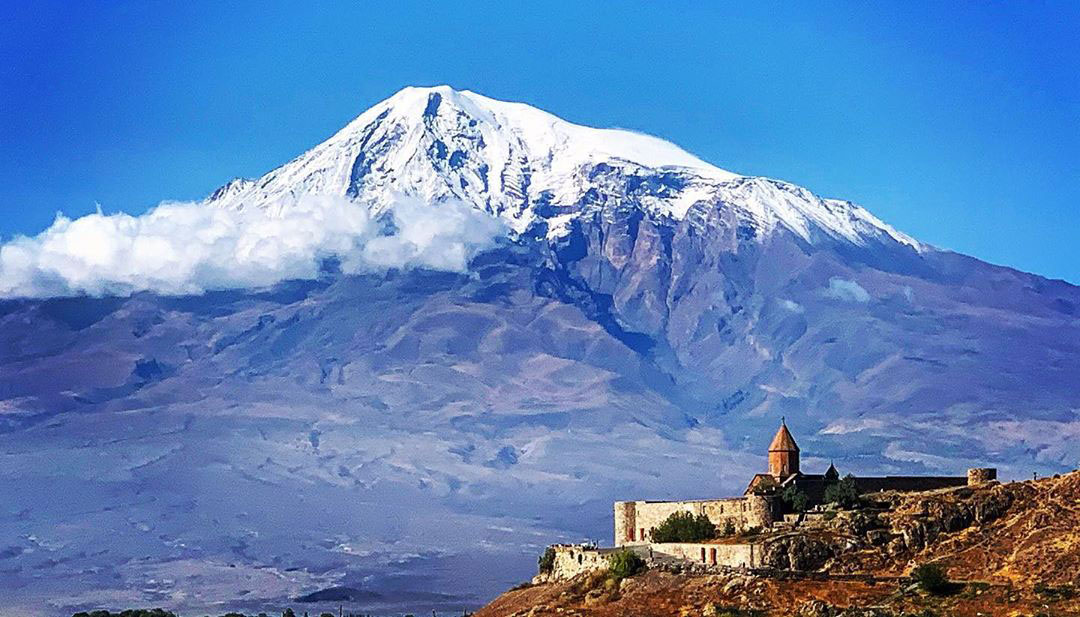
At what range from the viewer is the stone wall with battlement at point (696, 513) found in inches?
3954

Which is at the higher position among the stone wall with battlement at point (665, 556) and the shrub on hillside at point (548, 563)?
the shrub on hillside at point (548, 563)

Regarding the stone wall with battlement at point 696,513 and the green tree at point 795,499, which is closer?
the stone wall with battlement at point 696,513

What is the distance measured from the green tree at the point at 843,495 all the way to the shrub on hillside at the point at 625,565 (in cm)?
1135

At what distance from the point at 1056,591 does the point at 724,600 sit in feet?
46.3

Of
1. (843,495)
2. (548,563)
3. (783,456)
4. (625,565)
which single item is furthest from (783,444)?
(625,565)

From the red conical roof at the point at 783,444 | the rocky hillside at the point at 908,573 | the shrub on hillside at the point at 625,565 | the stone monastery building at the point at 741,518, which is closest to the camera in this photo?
the rocky hillside at the point at 908,573

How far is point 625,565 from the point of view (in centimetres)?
9444

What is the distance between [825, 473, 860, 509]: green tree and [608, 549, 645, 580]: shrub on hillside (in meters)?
11.4

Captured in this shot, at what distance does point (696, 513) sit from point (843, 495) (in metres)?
7.71

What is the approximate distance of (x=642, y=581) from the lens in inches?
3639

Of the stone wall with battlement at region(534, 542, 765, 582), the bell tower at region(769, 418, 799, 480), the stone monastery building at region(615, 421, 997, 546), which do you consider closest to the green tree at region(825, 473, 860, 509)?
the stone monastery building at region(615, 421, 997, 546)

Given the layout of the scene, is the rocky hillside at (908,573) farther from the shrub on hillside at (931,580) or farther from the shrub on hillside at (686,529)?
the shrub on hillside at (686,529)

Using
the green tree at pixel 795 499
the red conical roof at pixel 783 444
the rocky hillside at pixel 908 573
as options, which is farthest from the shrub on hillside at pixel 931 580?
the red conical roof at pixel 783 444

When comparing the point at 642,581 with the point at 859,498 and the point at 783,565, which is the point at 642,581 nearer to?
the point at 783,565
